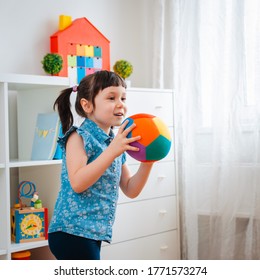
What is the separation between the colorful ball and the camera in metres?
1.59

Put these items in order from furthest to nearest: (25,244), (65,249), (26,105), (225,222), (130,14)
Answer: (130,14) < (225,222) < (26,105) < (25,244) < (65,249)

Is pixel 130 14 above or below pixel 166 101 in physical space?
above

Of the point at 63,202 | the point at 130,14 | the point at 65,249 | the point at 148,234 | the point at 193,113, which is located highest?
the point at 130,14

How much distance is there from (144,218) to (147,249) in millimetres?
171

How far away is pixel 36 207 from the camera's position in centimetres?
242

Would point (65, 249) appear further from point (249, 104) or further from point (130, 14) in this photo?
point (130, 14)

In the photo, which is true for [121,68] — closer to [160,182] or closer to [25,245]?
[160,182]

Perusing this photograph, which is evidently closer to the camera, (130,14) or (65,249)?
(65,249)

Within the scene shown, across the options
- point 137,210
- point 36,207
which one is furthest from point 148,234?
point 36,207

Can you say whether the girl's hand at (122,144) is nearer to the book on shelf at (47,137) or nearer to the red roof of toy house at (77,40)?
the book on shelf at (47,137)

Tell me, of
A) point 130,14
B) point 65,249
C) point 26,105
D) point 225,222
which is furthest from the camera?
point 130,14

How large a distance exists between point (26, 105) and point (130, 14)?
3.48 feet

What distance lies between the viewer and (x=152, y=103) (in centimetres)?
283

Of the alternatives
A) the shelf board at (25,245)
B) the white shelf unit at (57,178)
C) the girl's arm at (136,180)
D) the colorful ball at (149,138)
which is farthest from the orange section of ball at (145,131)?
the shelf board at (25,245)
